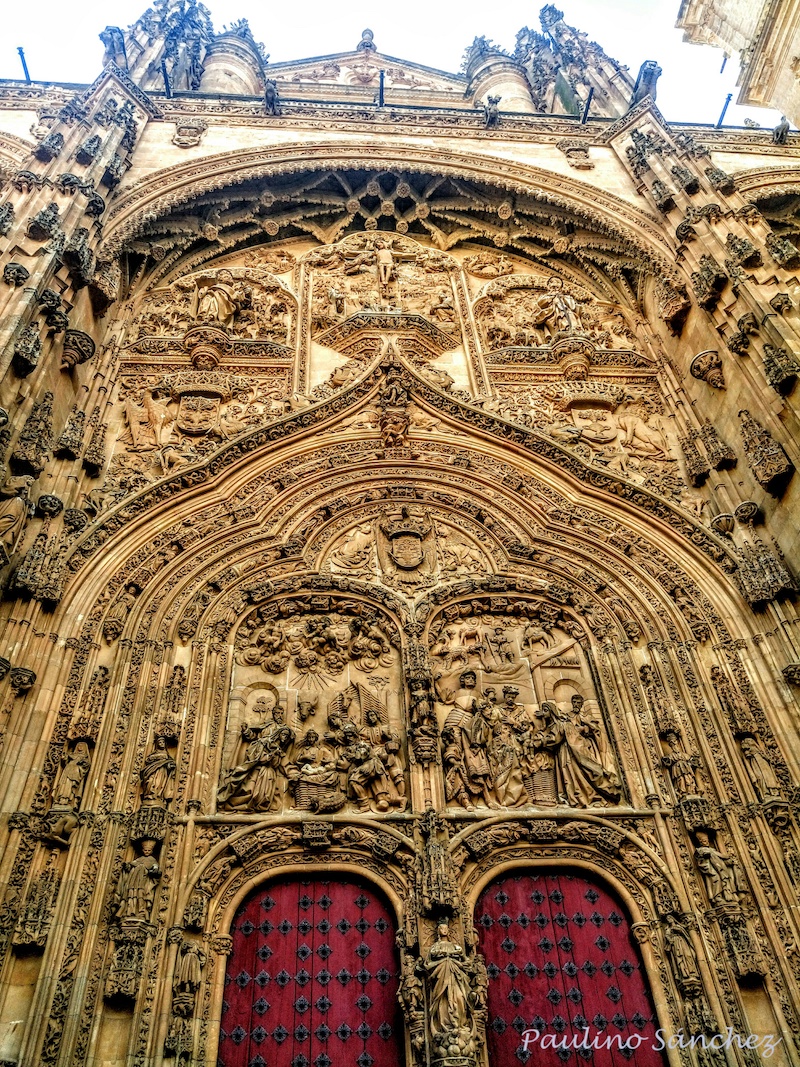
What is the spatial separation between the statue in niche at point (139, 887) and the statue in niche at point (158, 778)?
39 cm

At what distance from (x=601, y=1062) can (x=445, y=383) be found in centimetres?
750

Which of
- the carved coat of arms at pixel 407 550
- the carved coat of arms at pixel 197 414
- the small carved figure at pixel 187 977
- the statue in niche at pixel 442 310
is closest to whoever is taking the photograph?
the small carved figure at pixel 187 977

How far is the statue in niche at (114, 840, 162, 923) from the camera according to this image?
19.6 ft

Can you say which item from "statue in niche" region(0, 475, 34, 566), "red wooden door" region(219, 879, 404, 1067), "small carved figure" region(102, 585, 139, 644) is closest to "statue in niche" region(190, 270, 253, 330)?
"statue in niche" region(0, 475, 34, 566)

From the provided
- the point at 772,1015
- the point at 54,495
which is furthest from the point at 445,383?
the point at 772,1015

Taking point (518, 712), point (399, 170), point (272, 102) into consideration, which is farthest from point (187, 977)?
point (272, 102)

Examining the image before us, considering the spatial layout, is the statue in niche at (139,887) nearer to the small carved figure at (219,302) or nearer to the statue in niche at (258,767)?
the statue in niche at (258,767)

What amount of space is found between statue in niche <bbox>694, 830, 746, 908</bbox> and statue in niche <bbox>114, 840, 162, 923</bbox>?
178 inches

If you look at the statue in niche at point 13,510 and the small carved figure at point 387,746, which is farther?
the small carved figure at point 387,746

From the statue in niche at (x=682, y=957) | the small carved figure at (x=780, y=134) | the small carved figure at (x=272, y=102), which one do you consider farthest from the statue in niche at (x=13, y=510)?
the small carved figure at (x=780, y=134)

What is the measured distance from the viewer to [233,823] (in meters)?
6.83

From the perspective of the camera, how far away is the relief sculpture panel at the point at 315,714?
7.07 metres

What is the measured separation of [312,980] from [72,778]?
2554 millimetres

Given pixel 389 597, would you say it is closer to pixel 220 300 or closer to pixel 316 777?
pixel 316 777
